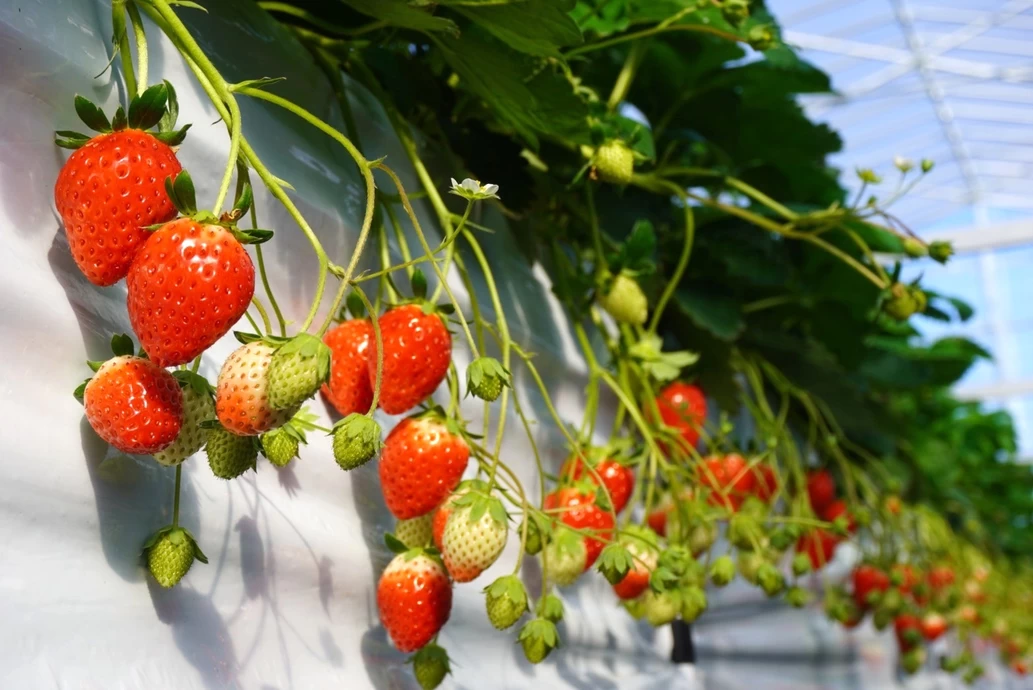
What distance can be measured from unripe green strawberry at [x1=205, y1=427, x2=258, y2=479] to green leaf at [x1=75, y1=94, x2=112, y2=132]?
5.3 inches

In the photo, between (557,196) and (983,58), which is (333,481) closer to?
(557,196)

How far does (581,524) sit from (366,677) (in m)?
0.18

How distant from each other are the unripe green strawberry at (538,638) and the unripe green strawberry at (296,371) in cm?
23

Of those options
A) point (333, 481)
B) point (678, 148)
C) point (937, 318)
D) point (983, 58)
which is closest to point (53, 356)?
point (333, 481)

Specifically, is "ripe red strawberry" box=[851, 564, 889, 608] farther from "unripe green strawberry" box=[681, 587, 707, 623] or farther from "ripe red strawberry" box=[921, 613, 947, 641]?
"unripe green strawberry" box=[681, 587, 707, 623]

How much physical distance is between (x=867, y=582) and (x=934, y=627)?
44 centimetres

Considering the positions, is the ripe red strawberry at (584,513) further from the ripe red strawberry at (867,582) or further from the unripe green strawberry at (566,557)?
the ripe red strawberry at (867,582)

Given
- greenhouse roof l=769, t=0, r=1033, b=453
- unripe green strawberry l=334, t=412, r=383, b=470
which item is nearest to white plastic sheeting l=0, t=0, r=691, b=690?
unripe green strawberry l=334, t=412, r=383, b=470

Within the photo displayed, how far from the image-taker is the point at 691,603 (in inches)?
25.6

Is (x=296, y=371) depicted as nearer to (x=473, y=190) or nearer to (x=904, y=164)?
(x=473, y=190)

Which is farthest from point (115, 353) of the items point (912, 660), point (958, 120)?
point (958, 120)

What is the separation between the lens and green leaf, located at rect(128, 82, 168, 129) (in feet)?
1.24

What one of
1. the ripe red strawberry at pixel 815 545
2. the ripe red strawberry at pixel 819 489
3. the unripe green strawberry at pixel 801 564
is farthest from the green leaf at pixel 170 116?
the ripe red strawberry at pixel 819 489

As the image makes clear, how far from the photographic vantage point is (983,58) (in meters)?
7.16
